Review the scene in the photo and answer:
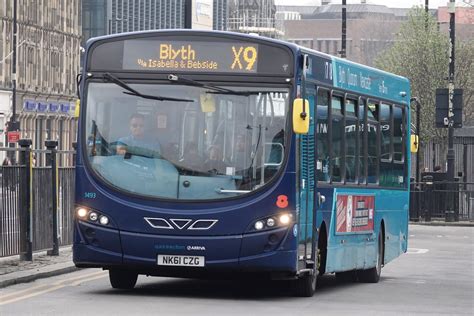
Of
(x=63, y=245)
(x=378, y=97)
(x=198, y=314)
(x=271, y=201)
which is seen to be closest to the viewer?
(x=198, y=314)

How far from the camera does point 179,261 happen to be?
1540 centimetres

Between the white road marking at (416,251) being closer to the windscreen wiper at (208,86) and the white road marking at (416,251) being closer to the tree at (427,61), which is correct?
the windscreen wiper at (208,86)

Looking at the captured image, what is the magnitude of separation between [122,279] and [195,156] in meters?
2.05

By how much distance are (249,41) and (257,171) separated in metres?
1.37

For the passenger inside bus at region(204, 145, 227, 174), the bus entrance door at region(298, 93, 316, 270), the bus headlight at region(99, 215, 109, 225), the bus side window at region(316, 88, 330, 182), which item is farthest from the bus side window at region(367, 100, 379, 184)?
the bus headlight at region(99, 215, 109, 225)

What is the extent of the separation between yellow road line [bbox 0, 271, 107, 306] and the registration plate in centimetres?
146

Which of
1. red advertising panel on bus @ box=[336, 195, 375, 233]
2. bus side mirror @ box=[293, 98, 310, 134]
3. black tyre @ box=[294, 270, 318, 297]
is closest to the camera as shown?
bus side mirror @ box=[293, 98, 310, 134]

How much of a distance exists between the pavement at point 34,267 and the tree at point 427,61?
45.6 meters

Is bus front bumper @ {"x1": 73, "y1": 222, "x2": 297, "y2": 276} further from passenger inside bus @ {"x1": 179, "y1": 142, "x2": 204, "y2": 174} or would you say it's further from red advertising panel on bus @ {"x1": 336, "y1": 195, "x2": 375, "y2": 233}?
red advertising panel on bus @ {"x1": 336, "y1": 195, "x2": 375, "y2": 233}

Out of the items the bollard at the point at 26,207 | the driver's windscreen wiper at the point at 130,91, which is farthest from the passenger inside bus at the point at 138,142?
the bollard at the point at 26,207

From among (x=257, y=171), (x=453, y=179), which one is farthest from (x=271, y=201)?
(x=453, y=179)

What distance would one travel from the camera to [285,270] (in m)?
15.4

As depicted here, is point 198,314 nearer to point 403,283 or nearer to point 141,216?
point 141,216

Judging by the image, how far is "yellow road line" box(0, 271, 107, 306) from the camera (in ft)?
50.6
